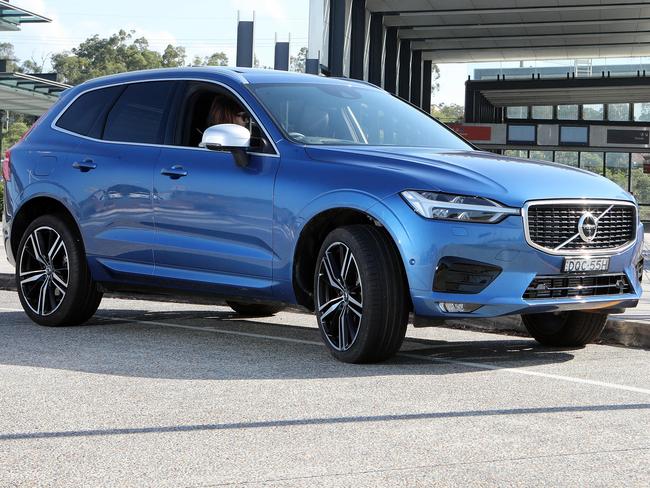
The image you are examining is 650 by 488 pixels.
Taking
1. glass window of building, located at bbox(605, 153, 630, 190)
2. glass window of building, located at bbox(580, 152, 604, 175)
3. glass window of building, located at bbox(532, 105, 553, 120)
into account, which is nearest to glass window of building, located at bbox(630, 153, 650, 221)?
glass window of building, located at bbox(605, 153, 630, 190)

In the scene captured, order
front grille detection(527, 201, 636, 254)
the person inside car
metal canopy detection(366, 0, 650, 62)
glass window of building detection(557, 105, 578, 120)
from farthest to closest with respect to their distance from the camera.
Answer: glass window of building detection(557, 105, 578, 120), metal canopy detection(366, 0, 650, 62), the person inside car, front grille detection(527, 201, 636, 254)

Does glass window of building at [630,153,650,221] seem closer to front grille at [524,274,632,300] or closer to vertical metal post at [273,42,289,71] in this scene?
vertical metal post at [273,42,289,71]

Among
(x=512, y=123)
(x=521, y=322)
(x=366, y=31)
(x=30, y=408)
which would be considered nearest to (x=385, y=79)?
(x=366, y=31)

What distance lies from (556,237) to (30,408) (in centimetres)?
303

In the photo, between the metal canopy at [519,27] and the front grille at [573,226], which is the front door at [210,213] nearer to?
the front grille at [573,226]

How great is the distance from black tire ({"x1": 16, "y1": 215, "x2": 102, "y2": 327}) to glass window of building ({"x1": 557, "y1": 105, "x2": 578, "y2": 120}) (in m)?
57.0

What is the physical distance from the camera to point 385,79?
46.1 meters

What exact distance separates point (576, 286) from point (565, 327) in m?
1.15

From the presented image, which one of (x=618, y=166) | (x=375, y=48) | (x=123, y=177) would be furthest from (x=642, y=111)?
(x=123, y=177)

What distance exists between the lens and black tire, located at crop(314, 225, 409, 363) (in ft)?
22.4

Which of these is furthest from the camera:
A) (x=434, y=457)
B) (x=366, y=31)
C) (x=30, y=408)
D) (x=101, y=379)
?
(x=366, y=31)

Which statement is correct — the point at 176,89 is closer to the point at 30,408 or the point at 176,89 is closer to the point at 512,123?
the point at 30,408

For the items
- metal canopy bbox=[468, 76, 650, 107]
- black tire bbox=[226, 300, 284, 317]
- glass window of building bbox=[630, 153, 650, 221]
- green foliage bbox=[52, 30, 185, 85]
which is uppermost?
green foliage bbox=[52, 30, 185, 85]

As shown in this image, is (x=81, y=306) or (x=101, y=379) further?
(x=81, y=306)
